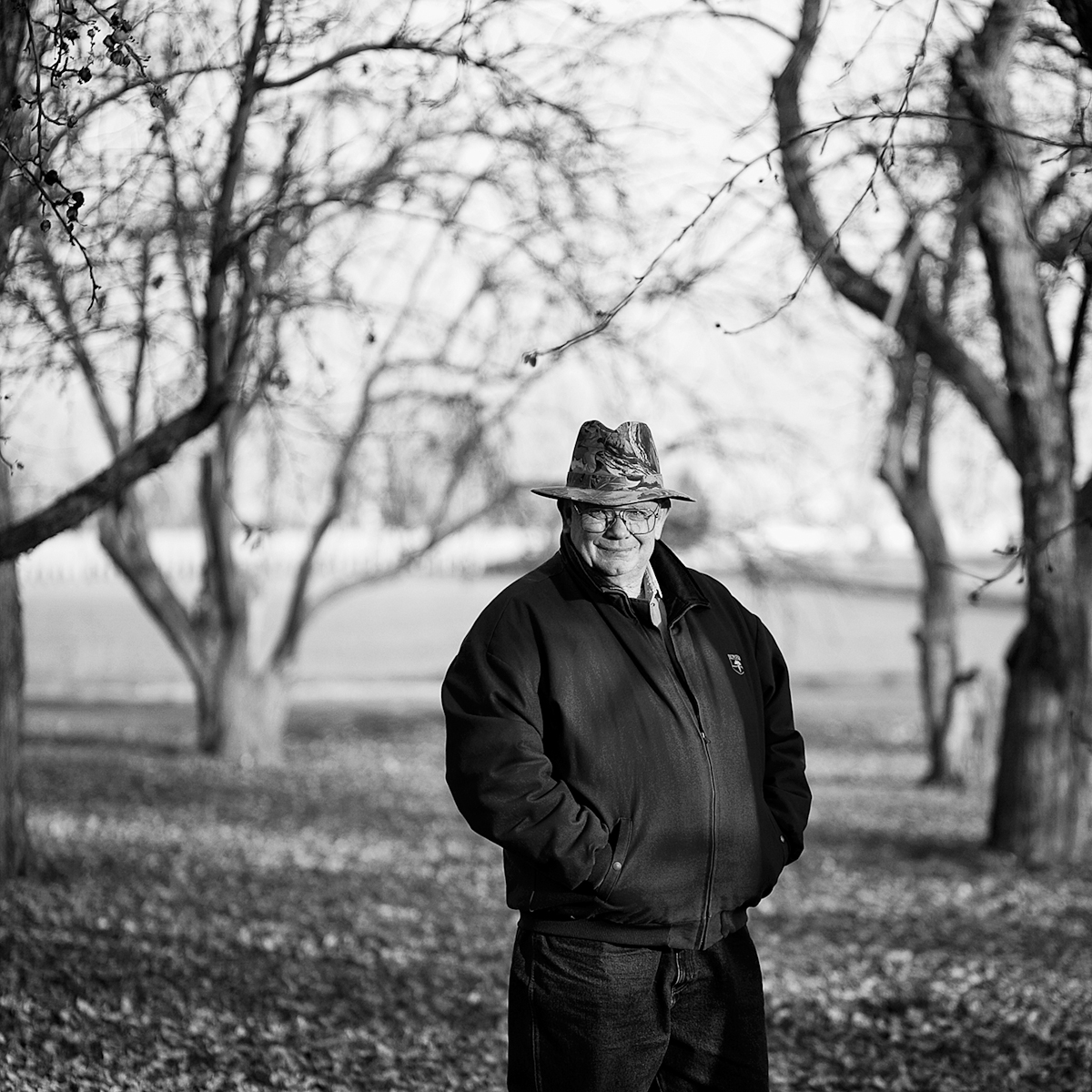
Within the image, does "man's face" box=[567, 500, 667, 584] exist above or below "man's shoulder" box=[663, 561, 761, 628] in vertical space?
above

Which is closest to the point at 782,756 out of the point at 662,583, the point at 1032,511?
the point at 662,583

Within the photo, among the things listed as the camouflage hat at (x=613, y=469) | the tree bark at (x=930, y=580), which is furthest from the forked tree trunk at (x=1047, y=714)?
the camouflage hat at (x=613, y=469)

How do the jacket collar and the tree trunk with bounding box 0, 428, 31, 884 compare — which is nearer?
the jacket collar

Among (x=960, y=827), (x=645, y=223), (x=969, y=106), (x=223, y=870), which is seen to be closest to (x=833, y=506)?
(x=960, y=827)

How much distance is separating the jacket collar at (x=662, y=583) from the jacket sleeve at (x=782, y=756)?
257 mm

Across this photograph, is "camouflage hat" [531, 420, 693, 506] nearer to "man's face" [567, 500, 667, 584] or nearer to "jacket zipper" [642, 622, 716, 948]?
"man's face" [567, 500, 667, 584]

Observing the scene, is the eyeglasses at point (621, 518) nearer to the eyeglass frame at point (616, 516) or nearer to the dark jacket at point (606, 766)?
the eyeglass frame at point (616, 516)

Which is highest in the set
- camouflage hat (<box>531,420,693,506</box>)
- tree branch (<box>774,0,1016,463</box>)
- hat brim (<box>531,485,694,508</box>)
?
tree branch (<box>774,0,1016,463</box>)

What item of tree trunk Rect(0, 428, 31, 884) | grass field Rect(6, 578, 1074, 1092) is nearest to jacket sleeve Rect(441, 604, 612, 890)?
grass field Rect(6, 578, 1074, 1092)

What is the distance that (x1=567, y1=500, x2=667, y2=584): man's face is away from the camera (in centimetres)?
329

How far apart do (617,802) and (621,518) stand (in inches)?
26.2

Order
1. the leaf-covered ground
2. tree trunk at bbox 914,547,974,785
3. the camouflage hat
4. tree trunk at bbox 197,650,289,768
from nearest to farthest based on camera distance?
the camouflage hat < the leaf-covered ground < tree trunk at bbox 914,547,974,785 < tree trunk at bbox 197,650,289,768

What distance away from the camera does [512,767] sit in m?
3.07

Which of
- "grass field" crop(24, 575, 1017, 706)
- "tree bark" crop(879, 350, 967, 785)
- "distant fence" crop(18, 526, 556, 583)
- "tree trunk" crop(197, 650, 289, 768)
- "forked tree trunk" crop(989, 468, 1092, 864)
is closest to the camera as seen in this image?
"forked tree trunk" crop(989, 468, 1092, 864)
